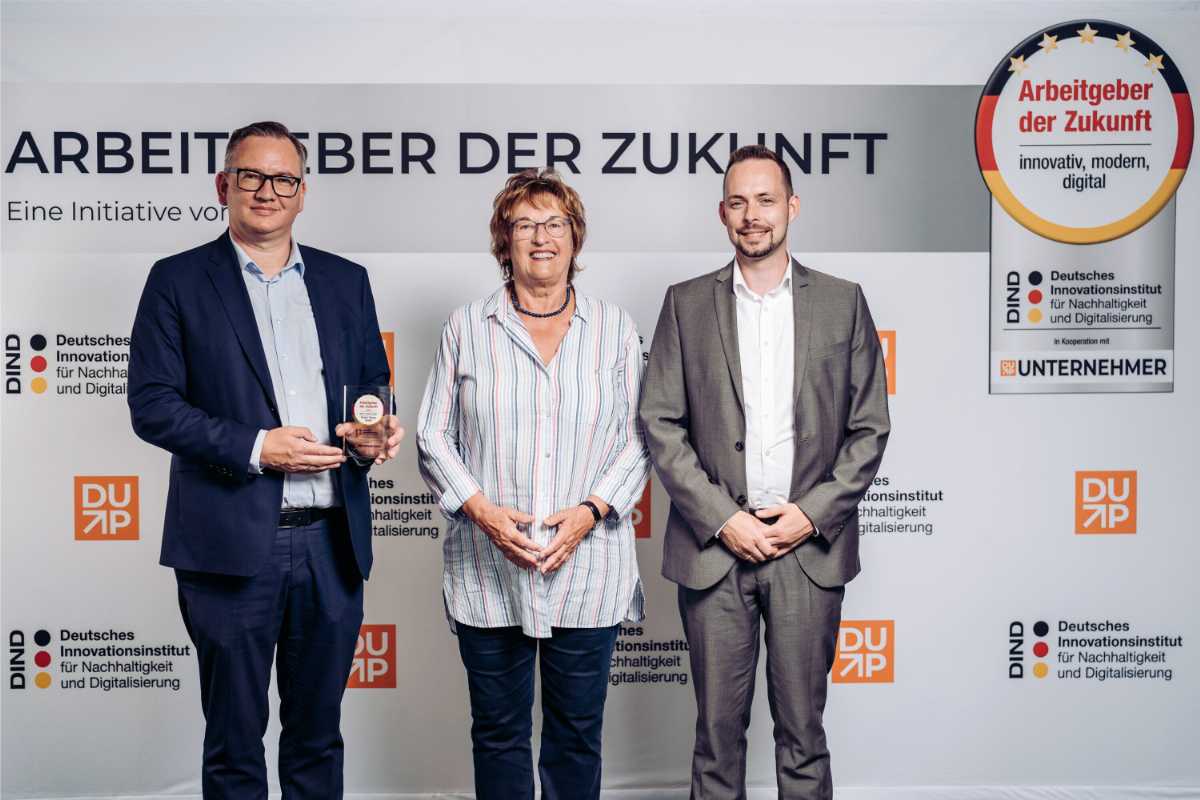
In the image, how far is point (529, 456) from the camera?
2295mm

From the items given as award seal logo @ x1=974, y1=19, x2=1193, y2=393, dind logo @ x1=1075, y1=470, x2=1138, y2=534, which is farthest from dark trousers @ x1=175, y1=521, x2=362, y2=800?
dind logo @ x1=1075, y1=470, x2=1138, y2=534

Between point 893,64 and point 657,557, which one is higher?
point 893,64

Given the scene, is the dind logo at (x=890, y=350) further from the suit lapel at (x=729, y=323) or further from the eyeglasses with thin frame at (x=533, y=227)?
the eyeglasses with thin frame at (x=533, y=227)

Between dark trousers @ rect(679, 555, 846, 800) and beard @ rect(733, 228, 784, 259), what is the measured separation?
747 millimetres

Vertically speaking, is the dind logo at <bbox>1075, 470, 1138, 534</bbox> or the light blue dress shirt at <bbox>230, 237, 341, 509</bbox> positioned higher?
the light blue dress shirt at <bbox>230, 237, 341, 509</bbox>

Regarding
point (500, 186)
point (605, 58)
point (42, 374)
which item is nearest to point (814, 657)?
point (500, 186)

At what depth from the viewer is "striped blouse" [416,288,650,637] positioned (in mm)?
2297

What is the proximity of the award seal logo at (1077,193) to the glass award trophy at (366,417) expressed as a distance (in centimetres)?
206

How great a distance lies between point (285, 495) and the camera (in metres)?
2.25

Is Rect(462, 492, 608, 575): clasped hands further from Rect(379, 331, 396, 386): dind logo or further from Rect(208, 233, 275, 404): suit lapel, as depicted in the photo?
Rect(379, 331, 396, 386): dind logo

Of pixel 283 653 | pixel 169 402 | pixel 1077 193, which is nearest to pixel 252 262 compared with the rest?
pixel 169 402

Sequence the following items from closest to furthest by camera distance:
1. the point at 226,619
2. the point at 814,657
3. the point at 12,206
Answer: the point at 226,619 → the point at 814,657 → the point at 12,206

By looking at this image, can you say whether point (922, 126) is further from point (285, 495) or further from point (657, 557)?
point (285, 495)

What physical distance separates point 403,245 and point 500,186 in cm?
37
